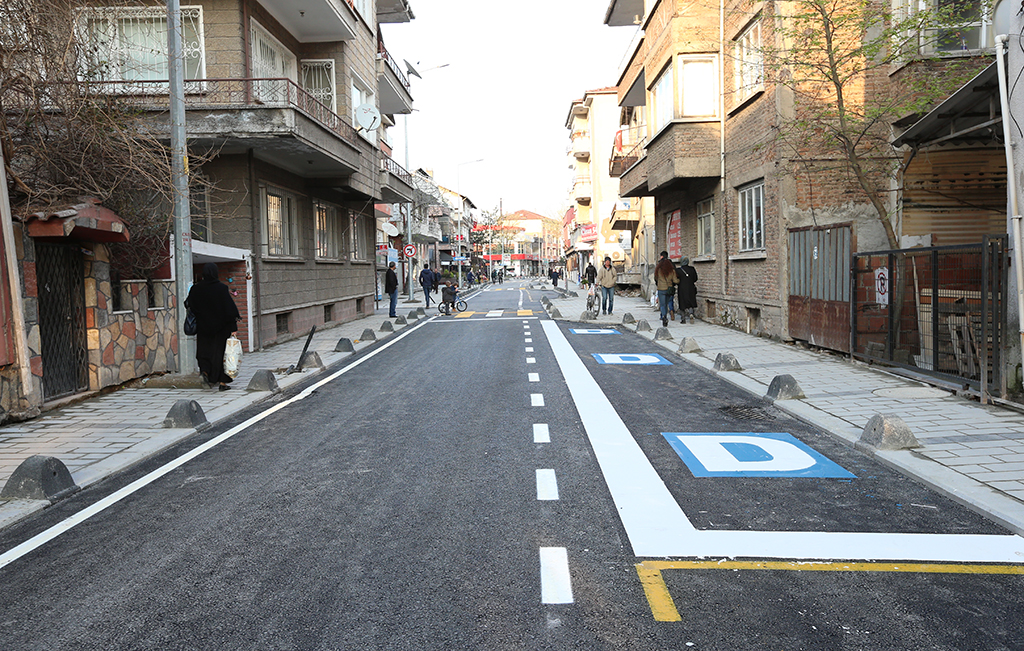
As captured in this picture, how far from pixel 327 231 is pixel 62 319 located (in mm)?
13953

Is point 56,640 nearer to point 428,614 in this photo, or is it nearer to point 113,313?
point 428,614

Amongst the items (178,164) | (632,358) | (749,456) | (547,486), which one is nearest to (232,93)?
(178,164)

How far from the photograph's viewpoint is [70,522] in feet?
17.0

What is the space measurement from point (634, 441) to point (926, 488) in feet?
8.02

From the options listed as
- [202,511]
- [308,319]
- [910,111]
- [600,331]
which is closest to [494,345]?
[600,331]

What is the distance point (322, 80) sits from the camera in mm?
21438

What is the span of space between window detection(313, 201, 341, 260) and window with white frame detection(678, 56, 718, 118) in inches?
416

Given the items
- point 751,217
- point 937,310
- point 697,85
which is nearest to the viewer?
point 937,310

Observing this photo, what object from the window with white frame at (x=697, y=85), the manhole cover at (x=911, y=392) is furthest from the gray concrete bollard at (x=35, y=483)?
the window with white frame at (x=697, y=85)

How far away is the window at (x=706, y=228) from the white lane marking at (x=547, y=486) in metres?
15.4

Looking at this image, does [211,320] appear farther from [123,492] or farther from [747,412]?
[747,412]

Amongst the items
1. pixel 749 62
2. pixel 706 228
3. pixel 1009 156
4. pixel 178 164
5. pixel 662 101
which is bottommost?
pixel 1009 156

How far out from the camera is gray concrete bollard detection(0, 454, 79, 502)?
18.6 ft

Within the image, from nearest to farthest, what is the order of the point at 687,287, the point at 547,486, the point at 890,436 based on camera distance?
1. the point at 547,486
2. the point at 890,436
3. the point at 687,287
